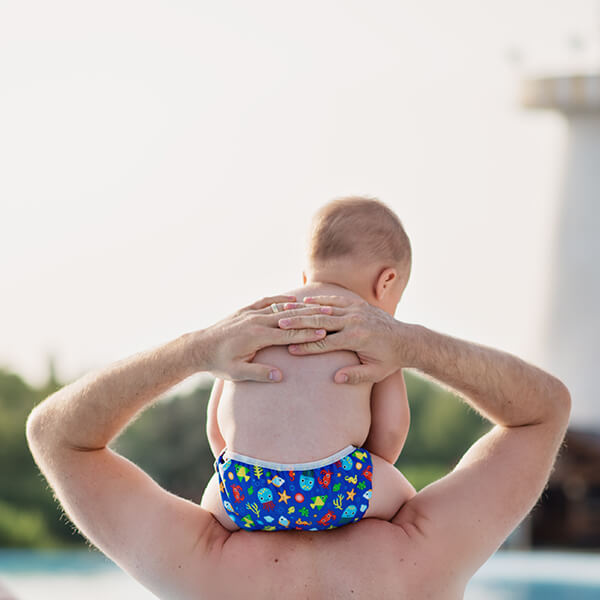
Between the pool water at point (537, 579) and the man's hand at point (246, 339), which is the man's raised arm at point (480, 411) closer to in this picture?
the man's hand at point (246, 339)

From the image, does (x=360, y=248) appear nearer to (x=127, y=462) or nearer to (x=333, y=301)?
(x=333, y=301)

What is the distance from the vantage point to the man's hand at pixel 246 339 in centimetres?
177

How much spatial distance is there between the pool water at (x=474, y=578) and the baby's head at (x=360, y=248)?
6339 millimetres

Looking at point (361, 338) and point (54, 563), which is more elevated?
point (361, 338)

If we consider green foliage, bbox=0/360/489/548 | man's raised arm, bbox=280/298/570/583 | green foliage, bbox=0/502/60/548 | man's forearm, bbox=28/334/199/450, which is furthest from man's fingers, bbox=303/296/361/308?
green foliage, bbox=0/502/60/548

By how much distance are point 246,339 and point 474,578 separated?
750cm

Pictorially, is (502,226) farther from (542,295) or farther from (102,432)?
(102,432)

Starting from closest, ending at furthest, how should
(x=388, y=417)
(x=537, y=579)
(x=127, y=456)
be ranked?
1. (x=388, y=417)
2. (x=537, y=579)
3. (x=127, y=456)

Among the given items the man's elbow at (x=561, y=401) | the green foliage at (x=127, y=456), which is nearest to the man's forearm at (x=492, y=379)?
the man's elbow at (x=561, y=401)

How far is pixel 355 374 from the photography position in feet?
5.95

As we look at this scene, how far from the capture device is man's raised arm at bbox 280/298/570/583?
70.9 inches

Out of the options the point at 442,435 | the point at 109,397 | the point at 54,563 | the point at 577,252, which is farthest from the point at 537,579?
the point at 109,397

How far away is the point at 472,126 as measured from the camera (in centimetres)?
1944

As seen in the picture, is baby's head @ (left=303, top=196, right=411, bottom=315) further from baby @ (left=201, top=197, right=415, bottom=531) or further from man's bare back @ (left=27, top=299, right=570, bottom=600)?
man's bare back @ (left=27, top=299, right=570, bottom=600)
